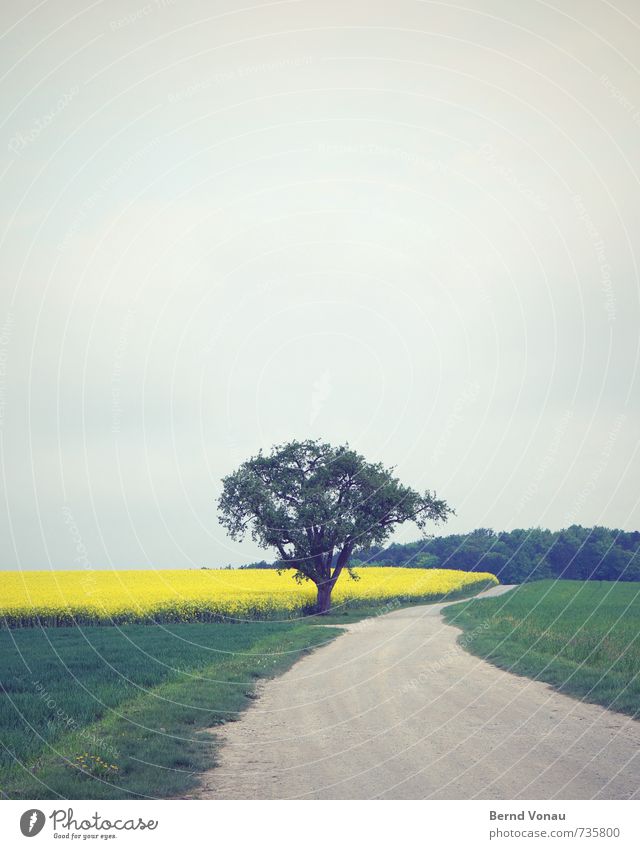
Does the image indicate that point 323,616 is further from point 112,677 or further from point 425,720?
point 425,720

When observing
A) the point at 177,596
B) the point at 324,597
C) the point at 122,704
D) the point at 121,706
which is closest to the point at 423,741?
the point at 121,706

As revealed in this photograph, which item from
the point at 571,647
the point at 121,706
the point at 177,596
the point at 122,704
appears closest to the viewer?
the point at 121,706

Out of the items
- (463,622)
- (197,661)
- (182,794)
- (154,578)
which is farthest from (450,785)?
(154,578)

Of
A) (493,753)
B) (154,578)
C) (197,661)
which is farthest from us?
(154,578)

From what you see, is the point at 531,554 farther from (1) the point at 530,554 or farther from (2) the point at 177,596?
(2) the point at 177,596

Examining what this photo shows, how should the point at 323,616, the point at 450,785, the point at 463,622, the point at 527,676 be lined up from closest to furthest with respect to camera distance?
1. the point at 450,785
2. the point at 527,676
3. the point at 463,622
4. the point at 323,616

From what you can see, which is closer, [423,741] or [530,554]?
[423,741]

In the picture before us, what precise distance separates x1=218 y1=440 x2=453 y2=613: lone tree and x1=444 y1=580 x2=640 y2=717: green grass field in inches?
447

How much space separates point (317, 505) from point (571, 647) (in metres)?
25.8

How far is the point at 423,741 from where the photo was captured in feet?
36.2

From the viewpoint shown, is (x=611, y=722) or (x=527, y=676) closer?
(x=611, y=722)

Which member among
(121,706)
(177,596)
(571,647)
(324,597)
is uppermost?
(177,596)
